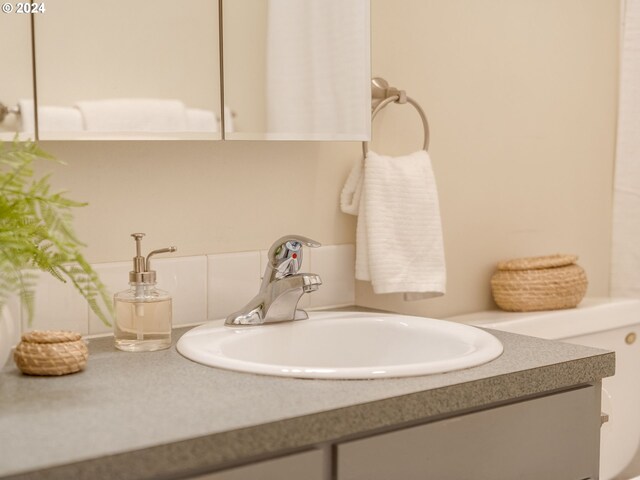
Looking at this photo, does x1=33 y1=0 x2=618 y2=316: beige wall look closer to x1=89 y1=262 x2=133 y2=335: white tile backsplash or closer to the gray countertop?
x1=89 y1=262 x2=133 y2=335: white tile backsplash

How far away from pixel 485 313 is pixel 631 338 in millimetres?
361

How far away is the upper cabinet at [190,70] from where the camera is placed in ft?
4.28

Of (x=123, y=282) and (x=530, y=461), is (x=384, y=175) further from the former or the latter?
(x=530, y=461)

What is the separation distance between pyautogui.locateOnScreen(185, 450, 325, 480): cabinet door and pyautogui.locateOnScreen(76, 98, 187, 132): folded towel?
1.96 feet

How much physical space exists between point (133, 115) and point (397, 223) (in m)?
0.54

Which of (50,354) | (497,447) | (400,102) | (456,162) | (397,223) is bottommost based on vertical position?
(497,447)

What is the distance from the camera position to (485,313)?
1.95 meters

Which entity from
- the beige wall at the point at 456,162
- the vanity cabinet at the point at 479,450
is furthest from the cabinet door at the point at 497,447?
the beige wall at the point at 456,162

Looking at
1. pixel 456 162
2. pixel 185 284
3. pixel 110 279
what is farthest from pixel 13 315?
pixel 456 162

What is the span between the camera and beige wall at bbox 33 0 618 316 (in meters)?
1.48

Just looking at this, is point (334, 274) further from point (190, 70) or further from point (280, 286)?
point (190, 70)

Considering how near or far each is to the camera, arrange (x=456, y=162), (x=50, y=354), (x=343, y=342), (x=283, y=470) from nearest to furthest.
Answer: (x=283, y=470) → (x=50, y=354) → (x=343, y=342) → (x=456, y=162)

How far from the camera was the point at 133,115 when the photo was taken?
4.51ft

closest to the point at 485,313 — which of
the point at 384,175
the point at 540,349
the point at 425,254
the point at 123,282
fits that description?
the point at 425,254
